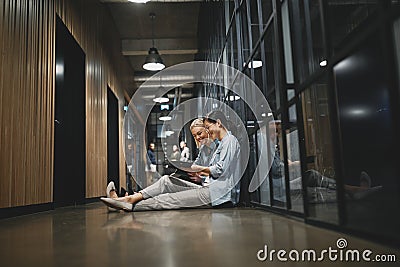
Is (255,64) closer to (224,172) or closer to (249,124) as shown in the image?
(249,124)

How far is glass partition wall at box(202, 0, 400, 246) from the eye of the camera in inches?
47.8

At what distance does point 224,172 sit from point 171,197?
1.77 feet

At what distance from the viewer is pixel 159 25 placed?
8.62 metres

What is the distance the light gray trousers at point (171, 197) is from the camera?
3369mm

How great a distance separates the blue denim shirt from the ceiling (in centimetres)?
477

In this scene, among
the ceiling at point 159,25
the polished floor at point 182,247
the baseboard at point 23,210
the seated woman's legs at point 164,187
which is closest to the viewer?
the polished floor at point 182,247

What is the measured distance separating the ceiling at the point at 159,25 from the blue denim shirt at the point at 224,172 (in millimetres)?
4771

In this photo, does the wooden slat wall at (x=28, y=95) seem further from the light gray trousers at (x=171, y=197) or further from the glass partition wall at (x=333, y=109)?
the glass partition wall at (x=333, y=109)

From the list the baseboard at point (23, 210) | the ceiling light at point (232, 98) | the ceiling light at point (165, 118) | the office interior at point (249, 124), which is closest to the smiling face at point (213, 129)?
the office interior at point (249, 124)

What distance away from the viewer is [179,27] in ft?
28.9

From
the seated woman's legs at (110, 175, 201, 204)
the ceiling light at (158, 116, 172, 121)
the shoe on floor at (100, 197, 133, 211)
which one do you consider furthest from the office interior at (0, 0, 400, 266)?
the ceiling light at (158, 116, 172, 121)

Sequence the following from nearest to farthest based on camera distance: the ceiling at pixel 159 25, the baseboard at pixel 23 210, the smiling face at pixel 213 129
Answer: the baseboard at pixel 23 210 → the smiling face at pixel 213 129 → the ceiling at pixel 159 25

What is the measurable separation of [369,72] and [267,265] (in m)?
0.76

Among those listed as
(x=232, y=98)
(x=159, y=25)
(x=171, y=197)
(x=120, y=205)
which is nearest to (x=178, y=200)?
(x=171, y=197)
